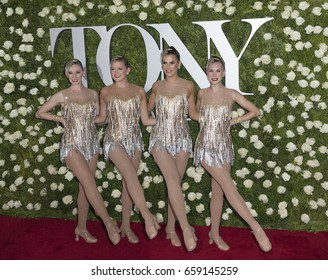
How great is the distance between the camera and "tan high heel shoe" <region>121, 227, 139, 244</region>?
3969 mm

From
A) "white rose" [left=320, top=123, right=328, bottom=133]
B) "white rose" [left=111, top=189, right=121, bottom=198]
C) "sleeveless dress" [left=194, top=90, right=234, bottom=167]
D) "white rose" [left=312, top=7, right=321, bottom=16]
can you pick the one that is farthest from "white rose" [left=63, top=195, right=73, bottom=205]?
"white rose" [left=312, top=7, right=321, bottom=16]

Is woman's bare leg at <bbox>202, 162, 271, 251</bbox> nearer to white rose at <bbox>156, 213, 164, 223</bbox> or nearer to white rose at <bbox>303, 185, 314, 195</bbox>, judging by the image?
white rose at <bbox>303, 185, 314, 195</bbox>

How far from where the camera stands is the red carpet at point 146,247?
3.68m

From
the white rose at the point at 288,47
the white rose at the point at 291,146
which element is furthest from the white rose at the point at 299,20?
the white rose at the point at 291,146

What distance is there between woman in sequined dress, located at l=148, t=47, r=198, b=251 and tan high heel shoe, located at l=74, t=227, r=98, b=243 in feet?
2.84

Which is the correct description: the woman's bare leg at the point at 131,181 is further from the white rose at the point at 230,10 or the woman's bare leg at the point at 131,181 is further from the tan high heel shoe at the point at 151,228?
the white rose at the point at 230,10

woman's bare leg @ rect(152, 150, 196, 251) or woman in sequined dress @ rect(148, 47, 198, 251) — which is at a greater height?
woman in sequined dress @ rect(148, 47, 198, 251)

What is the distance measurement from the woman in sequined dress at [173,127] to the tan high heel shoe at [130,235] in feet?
1.73

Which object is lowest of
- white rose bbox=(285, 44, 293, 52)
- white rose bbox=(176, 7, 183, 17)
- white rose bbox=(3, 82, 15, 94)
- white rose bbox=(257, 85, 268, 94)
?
white rose bbox=(257, 85, 268, 94)

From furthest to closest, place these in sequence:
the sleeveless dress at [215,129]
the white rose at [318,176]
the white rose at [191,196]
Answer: the white rose at [191,196] < the white rose at [318,176] < the sleeveless dress at [215,129]

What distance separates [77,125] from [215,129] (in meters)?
1.20
